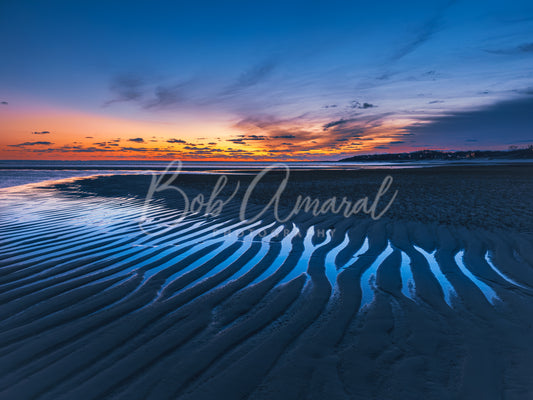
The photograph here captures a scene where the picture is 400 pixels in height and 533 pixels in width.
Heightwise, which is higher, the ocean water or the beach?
the beach

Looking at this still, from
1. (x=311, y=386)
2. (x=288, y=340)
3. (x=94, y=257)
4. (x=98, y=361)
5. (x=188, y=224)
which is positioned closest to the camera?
(x=311, y=386)

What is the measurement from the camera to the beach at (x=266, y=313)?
82.4 inches

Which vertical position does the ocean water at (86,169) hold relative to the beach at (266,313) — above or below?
below

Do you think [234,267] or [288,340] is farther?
[234,267]

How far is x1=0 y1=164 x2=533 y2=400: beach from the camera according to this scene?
209 cm

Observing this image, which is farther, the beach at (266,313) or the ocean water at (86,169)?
the ocean water at (86,169)

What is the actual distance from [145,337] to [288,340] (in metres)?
1.29

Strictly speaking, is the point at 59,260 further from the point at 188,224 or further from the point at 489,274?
the point at 489,274

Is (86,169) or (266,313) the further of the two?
(86,169)

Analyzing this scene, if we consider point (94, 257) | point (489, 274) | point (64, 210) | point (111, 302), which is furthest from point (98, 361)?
point (64, 210)

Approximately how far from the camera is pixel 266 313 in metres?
3.11

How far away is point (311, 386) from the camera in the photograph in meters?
2.05

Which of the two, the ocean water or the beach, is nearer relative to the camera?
the beach

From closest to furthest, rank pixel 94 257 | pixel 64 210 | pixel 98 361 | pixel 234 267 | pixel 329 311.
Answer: pixel 98 361 < pixel 329 311 < pixel 234 267 < pixel 94 257 < pixel 64 210
